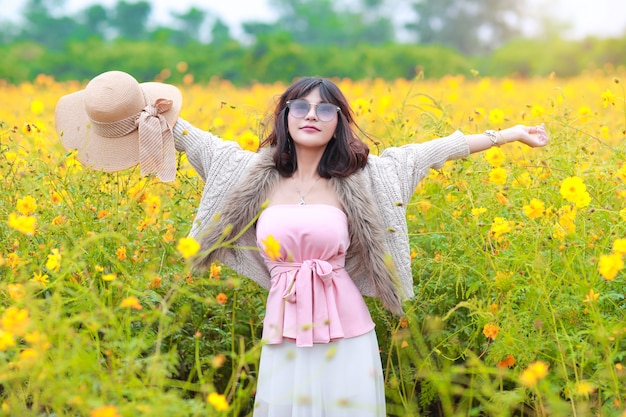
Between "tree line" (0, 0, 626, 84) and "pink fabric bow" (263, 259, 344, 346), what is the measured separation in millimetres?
5874

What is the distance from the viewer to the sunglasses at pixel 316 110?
2.52 meters

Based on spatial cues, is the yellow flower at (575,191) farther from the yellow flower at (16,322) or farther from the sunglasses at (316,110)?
the yellow flower at (16,322)

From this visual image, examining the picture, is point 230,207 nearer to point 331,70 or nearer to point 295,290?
point 295,290

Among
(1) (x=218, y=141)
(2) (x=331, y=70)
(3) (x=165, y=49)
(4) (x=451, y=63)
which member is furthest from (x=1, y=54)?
(1) (x=218, y=141)

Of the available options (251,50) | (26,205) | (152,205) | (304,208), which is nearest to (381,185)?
(304,208)

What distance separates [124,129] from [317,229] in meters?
0.80

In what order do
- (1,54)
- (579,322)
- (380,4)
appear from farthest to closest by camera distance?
(380,4) < (1,54) < (579,322)

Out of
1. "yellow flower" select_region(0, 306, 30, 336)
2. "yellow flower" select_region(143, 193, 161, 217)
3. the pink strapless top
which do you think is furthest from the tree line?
"yellow flower" select_region(0, 306, 30, 336)

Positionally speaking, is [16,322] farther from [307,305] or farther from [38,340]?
[307,305]

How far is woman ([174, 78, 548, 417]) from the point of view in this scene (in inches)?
94.3

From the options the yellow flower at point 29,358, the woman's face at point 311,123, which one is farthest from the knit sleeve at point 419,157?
the yellow flower at point 29,358

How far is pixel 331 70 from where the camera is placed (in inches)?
529

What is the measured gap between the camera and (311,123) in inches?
99.0

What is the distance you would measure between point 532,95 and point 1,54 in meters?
9.33
